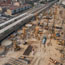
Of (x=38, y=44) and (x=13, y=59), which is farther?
(x=38, y=44)

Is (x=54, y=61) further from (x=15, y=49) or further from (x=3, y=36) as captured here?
(x=3, y=36)


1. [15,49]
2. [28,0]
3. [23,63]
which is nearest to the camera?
[23,63]

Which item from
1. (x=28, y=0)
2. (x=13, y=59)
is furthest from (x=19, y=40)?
(x=28, y=0)

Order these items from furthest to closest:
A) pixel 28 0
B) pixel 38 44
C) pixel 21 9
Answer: pixel 28 0 → pixel 21 9 → pixel 38 44

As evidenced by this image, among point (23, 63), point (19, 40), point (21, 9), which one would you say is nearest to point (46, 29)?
point (19, 40)

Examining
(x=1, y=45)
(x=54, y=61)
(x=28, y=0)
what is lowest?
(x=54, y=61)

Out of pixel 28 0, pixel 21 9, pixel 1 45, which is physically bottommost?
pixel 1 45

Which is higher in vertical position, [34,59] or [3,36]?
[3,36]

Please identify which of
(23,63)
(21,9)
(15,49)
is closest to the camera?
(23,63)

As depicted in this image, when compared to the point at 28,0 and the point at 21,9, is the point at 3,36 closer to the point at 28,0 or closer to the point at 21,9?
the point at 21,9

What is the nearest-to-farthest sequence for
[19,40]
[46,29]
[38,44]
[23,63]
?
[23,63], [38,44], [19,40], [46,29]
